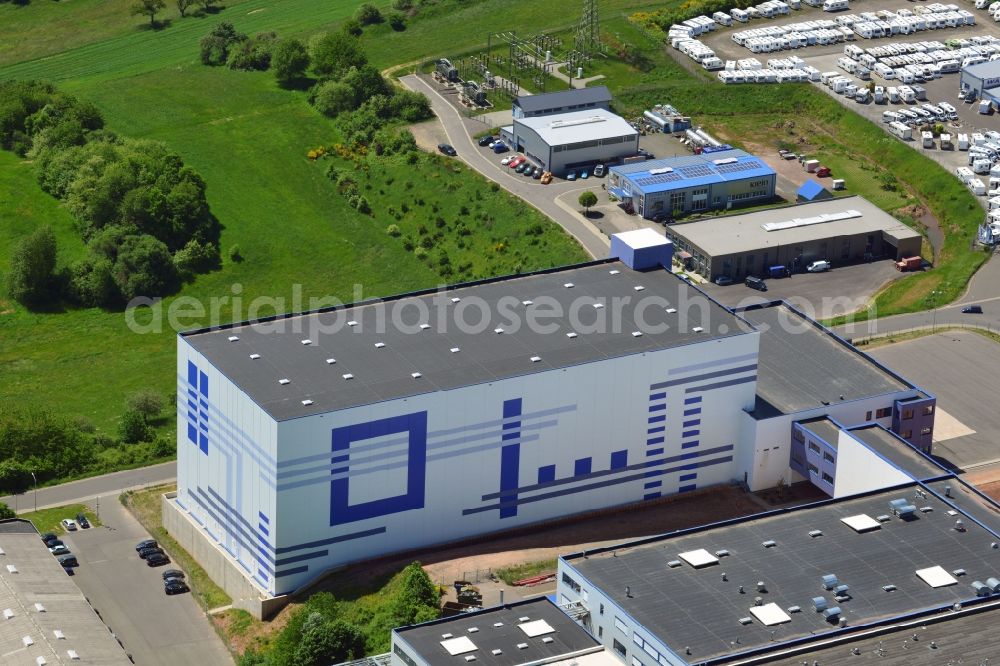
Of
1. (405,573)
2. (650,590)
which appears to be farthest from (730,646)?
(405,573)

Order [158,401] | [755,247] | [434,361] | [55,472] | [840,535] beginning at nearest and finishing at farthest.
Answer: [840,535] < [434,361] < [55,472] < [158,401] < [755,247]

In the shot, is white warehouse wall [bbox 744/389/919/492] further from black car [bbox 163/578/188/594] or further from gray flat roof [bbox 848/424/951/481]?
black car [bbox 163/578/188/594]

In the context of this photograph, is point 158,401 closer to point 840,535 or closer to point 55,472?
point 55,472

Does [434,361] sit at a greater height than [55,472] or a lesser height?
greater

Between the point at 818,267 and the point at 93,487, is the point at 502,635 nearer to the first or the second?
the point at 93,487

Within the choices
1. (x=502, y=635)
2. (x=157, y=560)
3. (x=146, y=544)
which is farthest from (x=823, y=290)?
(x=502, y=635)

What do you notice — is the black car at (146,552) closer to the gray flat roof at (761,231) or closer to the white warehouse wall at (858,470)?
the white warehouse wall at (858,470)

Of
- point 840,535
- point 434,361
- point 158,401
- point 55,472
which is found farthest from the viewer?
point 158,401
